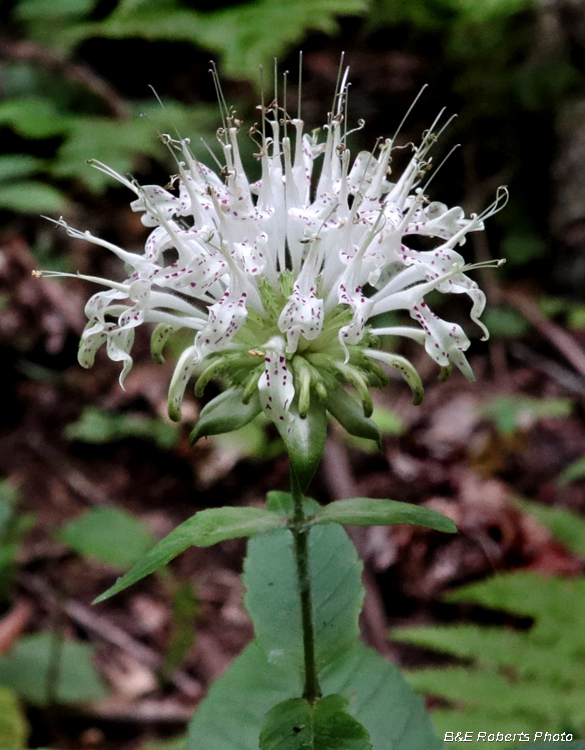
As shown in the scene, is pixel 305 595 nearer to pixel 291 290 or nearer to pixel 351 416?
pixel 351 416

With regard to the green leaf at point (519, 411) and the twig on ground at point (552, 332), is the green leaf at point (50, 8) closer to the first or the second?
the twig on ground at point (552, 332)

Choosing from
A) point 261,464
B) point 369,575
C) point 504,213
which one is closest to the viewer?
point 369,575

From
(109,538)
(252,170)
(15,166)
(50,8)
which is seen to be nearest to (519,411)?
(252,170)

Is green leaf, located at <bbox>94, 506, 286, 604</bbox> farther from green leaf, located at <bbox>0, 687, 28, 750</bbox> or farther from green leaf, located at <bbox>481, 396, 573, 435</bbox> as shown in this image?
green leaf, located at <bbox>481, 396, 573, 435</bbox>

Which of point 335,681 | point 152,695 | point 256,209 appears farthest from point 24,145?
point 335,681

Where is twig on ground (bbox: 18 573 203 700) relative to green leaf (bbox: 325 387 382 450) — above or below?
below

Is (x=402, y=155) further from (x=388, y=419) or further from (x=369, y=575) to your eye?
(x=369, y=575)

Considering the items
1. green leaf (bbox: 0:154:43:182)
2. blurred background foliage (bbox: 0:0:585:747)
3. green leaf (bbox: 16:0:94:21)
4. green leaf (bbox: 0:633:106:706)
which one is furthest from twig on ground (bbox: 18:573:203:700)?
green leaf (bbox: 16:0:94:21)
